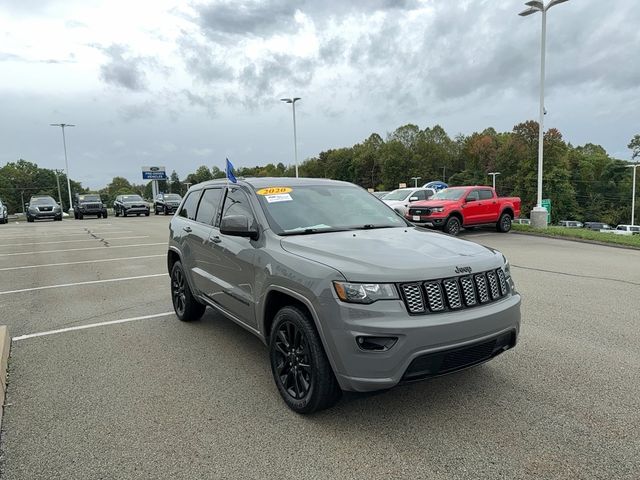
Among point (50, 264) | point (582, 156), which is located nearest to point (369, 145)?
point (582, 156)

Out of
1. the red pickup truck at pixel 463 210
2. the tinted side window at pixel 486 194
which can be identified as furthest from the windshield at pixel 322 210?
the tinted side window at pixel 486 194

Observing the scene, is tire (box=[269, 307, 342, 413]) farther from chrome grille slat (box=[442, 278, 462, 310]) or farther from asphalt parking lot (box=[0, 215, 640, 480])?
chrome grille slat (box=[442, 278, 462, 310])

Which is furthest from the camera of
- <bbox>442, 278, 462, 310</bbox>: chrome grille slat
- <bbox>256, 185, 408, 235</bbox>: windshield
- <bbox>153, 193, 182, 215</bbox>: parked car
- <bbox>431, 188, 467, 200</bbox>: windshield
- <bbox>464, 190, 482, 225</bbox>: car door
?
<bbox>153, 193, 182, 215</bbox>: parked car

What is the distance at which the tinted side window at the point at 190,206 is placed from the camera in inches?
231

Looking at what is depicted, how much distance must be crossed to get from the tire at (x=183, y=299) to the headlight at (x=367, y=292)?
3.08 m

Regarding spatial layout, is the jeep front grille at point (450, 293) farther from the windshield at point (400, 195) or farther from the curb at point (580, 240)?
the windshield at point (400, 195)

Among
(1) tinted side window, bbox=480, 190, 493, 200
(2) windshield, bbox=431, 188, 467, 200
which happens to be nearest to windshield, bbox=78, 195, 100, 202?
(2) windshield, bbox=431, 188, 467, 200

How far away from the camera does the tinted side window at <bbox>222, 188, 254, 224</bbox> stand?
4.45m

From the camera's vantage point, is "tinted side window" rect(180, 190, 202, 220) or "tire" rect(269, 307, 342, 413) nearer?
"tire" rect(269, 307, 342, 413)

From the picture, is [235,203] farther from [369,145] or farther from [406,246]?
[369,145]

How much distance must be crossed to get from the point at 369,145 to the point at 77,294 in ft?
312

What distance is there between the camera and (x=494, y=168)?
2995 inches

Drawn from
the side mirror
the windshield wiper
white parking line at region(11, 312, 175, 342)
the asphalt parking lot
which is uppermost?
the side mirror

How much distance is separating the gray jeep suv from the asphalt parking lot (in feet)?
1.39
